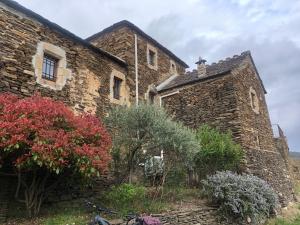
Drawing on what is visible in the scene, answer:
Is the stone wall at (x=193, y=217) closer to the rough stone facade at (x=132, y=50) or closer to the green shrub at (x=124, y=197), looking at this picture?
the green shrub at (x=124, y=197)

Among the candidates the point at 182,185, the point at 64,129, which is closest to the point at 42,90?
the point at 64,129

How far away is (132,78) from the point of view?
1307cm

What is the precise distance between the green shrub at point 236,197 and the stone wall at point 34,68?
485 centimetres

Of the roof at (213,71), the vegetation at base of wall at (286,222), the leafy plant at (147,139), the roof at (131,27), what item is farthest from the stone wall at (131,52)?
the vegetation at base of wall at (286,222)

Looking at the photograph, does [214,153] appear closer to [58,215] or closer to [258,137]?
[258,137]

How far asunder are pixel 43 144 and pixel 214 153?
6245 millimetres

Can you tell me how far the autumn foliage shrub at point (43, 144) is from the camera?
5855 mm

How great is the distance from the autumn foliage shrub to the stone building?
2.18 m

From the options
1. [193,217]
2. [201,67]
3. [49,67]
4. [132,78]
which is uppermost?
[201,67]

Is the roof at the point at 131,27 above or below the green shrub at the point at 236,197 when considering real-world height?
above

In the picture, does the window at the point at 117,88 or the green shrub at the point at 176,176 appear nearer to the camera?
the green shrub at the point at 176,176

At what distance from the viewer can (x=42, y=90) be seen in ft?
29.5

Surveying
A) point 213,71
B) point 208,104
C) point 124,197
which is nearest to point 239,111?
point 208,104

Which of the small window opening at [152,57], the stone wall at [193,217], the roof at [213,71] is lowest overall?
the stone wall at [193,217]
